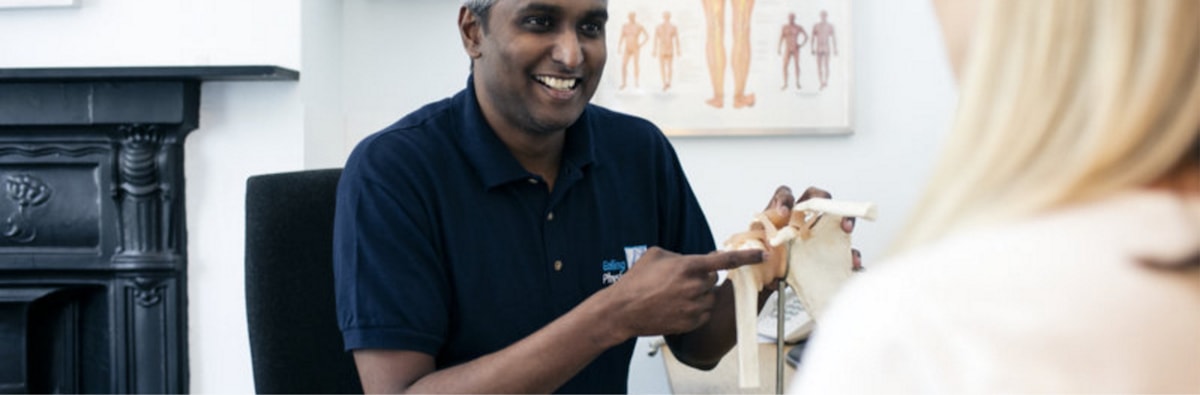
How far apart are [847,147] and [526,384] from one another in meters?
1.66

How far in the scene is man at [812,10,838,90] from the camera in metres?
2.62

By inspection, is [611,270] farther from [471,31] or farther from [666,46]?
[666,46]

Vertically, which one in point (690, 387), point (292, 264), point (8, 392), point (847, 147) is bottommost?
point (8, 392)

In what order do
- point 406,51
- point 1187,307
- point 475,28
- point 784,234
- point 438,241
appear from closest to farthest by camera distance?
1. point 1187,307
2. point 784,234
3. point 438,241
4. point 475,28
5. point 406,51

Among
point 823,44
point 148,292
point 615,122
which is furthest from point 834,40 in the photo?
point 148,292

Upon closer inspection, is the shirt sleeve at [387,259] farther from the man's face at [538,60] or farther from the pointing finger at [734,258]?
the pointing finger at [734,258]

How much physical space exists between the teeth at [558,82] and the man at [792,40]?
1306 millimetres

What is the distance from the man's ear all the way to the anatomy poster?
3.80ft

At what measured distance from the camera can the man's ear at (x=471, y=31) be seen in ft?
4.78

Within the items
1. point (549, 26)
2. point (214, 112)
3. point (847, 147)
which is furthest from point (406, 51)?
point (549, 26)

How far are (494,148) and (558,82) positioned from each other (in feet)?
0.41

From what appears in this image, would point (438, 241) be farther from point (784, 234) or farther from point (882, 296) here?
point (882, 296)

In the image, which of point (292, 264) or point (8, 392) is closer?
point (292, 264)

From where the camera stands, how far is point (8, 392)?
2.43 metres
